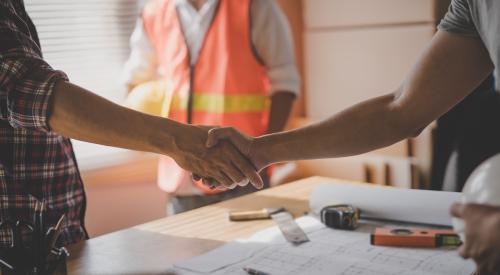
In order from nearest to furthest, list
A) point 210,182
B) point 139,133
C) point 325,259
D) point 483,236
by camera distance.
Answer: point 483,236, point 325,259, point 139,133, point 210,182

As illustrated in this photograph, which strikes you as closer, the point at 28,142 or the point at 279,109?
the point at 28,142

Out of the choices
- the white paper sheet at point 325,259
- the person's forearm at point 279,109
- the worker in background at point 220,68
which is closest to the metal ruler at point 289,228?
the white paper sheet at point 325,259

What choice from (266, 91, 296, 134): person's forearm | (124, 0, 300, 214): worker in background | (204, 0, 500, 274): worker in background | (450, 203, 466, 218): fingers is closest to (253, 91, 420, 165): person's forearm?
(204, 0, 500, 274): worker in background

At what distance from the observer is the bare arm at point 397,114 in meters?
1.58

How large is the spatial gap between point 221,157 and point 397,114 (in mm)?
454

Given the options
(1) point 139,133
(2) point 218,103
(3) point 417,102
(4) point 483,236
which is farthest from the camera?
(2) point 218,103

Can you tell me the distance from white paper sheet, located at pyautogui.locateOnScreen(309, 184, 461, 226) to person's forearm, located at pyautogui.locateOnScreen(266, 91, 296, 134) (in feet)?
3.63

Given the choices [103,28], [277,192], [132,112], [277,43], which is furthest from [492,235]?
[103,28]

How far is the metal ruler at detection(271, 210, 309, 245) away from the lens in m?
1.56

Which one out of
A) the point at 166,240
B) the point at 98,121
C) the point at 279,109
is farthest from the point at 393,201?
the point at 279,109

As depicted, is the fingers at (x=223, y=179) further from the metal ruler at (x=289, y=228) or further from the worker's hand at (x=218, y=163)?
the metal ruler at (x=289, y=228)

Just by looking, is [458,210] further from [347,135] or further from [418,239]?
[347,135]

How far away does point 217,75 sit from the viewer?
113 inches

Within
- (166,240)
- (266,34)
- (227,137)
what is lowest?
(166,240)
